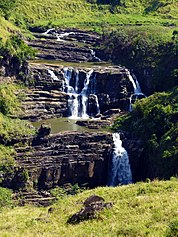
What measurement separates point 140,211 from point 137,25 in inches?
A: 2931

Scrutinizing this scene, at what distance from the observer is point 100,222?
788 inches

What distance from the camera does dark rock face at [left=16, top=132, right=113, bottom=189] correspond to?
4700cm

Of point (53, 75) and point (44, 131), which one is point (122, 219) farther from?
point (53, 75)

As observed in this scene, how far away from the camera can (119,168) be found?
4944 cm

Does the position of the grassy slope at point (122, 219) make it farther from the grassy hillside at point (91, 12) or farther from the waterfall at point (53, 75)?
the grassy hillside at point (91, 12)

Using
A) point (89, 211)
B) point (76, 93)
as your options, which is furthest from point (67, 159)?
point (89, 211)

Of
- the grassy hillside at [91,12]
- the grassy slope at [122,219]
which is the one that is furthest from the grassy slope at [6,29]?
the grassy slope at [122,219]

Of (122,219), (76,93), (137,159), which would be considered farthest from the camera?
(76,93)

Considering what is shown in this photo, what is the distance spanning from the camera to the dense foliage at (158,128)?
44594 mm

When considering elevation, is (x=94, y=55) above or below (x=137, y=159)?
above

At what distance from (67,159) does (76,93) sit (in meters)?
16.7

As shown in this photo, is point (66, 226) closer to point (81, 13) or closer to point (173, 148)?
point (173, 148)

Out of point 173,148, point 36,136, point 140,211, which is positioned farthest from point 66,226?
point 36,136

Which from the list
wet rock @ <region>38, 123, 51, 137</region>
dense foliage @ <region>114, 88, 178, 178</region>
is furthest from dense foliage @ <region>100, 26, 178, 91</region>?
wet rock @ <region>38, 123, 51, 137</region>
